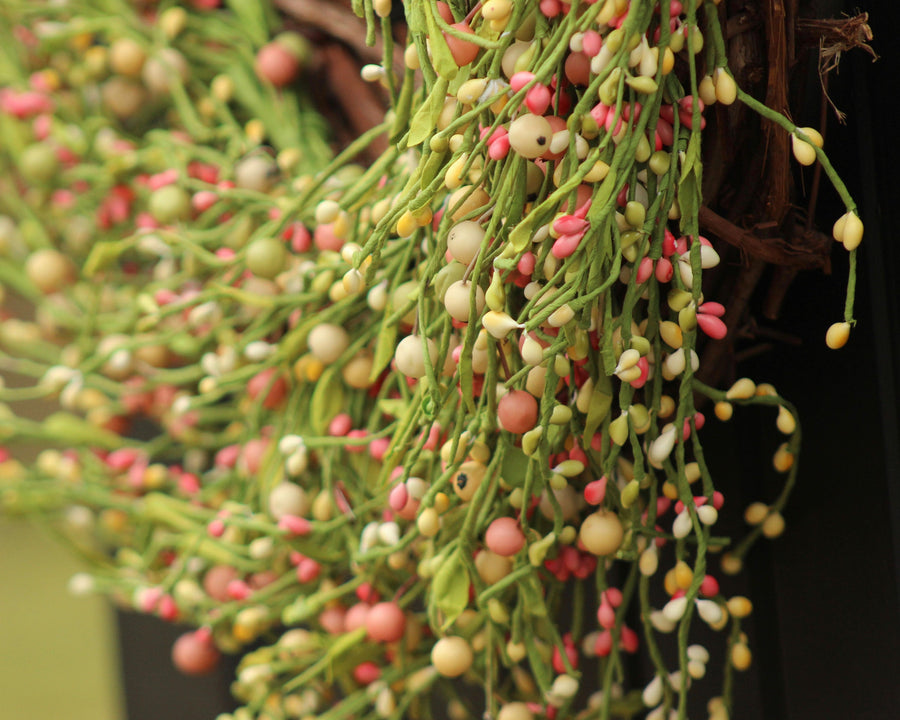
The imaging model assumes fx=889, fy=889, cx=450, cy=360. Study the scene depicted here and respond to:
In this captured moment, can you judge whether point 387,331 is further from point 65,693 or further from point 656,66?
point 65,693

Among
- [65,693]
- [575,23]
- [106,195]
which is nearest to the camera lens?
[575,23]

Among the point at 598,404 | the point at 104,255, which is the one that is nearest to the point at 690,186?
the point at 598,404

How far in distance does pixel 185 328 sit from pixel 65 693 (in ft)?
2.02

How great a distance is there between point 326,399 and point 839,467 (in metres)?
0.25

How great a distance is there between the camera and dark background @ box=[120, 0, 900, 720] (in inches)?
15.0

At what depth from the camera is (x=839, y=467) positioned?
0.41 meters

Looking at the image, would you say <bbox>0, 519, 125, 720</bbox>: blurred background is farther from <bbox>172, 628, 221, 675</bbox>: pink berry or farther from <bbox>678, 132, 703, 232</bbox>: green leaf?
<bbox>678, 132, 703, 232</bbox>: green leaf

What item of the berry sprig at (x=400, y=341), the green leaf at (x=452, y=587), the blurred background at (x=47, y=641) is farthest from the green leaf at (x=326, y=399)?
the blurred background at (x=47, y=641)

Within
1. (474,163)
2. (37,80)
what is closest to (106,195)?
(37,80)

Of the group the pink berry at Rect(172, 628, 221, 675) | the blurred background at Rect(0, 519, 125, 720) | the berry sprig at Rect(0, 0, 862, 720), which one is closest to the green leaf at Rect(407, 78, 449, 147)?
the berry sprig at Rect(0, 0, 862, 720)

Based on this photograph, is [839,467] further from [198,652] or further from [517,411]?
[198,652]

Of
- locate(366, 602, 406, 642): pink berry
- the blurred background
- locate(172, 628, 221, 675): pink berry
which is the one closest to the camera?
locate(366, 602, 406, 642): pink berry

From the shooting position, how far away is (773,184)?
334 mm

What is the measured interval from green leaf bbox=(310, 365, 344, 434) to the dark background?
0.61 ft
